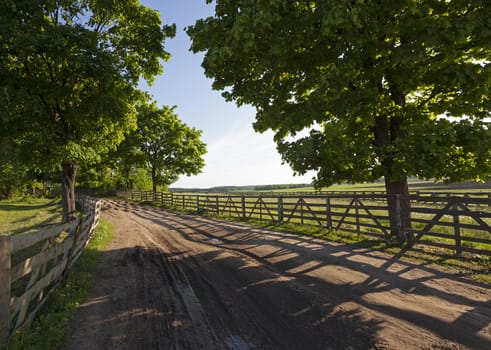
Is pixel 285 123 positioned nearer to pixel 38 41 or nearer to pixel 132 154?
pixel 38 41

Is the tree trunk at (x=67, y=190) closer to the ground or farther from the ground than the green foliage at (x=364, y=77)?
closer to the ground

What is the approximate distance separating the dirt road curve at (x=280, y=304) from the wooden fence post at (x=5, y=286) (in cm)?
79

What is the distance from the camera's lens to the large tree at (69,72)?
8.15 metres

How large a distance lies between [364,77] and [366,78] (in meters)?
0.08

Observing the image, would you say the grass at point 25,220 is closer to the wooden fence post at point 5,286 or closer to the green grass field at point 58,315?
the green grass field at point 58,315

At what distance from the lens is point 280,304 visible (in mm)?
4473

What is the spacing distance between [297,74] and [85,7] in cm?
922

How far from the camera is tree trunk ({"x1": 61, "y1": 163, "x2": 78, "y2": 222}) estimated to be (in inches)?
486

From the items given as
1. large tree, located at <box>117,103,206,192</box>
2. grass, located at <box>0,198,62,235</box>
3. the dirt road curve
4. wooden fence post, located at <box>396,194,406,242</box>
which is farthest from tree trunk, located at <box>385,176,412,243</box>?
large tree, located at <box>117,103,206,192</box>

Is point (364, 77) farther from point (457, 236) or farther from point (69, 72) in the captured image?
point (69, 72)

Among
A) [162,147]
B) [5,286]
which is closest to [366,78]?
[5,286]

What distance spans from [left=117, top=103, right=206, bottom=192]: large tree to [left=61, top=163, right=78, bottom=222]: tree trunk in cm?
1936

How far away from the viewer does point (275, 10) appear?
6.48m

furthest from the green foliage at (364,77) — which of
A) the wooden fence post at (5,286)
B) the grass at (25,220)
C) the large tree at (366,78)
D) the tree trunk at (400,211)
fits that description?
the grass at (25,220)
